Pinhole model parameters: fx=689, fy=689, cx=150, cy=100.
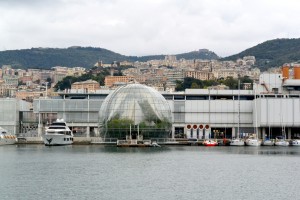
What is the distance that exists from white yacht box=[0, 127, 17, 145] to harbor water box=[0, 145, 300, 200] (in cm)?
4086

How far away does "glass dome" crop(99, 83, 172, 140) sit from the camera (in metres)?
103

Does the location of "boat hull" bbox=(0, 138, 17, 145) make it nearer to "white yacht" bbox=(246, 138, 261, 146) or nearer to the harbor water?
"white yacht" bbox=(246, 138, 261, 146)

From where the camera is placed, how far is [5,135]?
4528 inches

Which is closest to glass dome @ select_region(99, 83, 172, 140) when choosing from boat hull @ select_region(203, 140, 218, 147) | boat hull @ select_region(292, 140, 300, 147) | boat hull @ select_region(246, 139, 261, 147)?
boat hull @ select_region(203, 140, 218, 147)

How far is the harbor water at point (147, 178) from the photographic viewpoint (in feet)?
→ 144

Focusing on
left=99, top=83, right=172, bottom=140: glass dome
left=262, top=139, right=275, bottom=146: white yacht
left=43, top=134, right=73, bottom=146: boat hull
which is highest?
left=99, top=83, right=172, bottom=140: glass dome

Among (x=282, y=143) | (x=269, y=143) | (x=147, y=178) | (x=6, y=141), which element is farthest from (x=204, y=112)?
(x=147, y=178)

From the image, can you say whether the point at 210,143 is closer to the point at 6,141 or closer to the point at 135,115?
the point at 135,115

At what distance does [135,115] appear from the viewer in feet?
340

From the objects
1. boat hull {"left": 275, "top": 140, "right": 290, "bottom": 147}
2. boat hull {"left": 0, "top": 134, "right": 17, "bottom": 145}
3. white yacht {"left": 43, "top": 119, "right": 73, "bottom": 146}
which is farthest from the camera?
boat hull {"left": 0, "top": 134, "right": 17, "bottom": 145}

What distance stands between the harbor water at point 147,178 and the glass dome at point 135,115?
29442mm

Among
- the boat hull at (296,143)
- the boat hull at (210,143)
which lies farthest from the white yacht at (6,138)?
the boat hull at (296,143)

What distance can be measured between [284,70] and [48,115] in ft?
154

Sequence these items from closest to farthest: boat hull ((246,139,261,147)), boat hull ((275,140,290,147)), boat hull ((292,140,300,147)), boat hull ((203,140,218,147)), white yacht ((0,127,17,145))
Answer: boat hull ((246,139,261,147)) → boat hull ((203,140,218,147)) → boat hull ((275,140,290,147)) → white yacht ((0,127,17,145)) → boat hull ((292,140,300,147))
